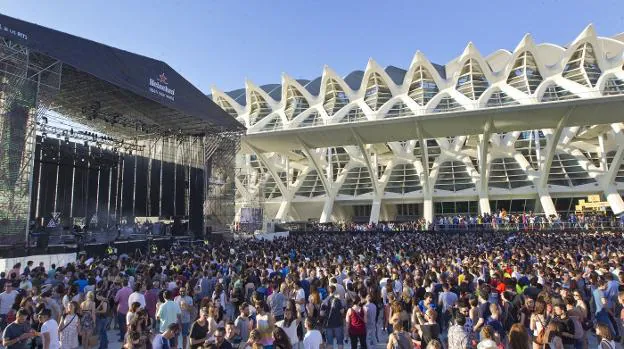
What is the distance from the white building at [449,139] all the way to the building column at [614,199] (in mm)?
90

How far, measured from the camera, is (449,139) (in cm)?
4559

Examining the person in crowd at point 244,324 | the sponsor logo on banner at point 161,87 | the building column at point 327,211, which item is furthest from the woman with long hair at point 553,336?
the building column at point 327,211

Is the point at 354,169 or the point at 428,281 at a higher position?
the point at 354,169

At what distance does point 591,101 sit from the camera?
28.2m

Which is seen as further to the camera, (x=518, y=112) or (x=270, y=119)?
(x=270, y=119)

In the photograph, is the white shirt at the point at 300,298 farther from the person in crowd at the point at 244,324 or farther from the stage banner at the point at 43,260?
the stage banner at the point at 43,260

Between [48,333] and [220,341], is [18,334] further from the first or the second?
[220,341]

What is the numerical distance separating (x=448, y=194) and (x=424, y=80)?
13.2 metres

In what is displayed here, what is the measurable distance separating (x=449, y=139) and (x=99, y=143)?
34.9m

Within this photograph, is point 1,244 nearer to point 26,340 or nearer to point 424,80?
point 26,340

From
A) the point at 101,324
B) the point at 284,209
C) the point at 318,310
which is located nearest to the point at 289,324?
the point at 318,310

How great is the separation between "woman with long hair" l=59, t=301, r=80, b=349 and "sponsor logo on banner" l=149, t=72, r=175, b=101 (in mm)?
16490

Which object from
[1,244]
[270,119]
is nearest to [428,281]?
[1,244]

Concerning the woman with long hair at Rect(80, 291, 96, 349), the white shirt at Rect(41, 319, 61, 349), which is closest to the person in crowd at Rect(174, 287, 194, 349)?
the woman with long hair at Rect(80, 291, 96, 349)
